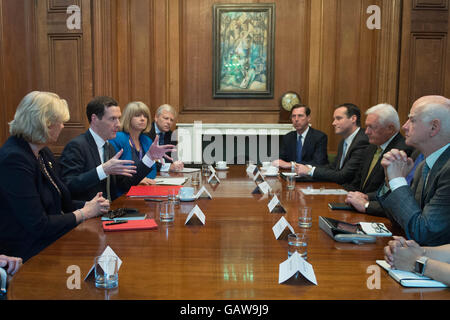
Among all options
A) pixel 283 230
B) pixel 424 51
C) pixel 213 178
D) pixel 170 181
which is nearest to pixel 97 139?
pixel 170 181

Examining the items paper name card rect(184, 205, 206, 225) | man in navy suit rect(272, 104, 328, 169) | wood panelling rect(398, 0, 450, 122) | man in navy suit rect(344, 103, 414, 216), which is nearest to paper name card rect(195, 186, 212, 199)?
paper name card rect(184, 205, 206, 225)

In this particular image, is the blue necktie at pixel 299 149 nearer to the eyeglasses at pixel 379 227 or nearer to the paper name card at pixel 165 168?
the paper name card at pixel 165 168

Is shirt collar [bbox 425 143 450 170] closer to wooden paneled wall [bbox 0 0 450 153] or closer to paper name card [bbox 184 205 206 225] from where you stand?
paper name card [bbox 184 205 206 225]

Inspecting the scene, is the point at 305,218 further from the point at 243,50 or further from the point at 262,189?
the point at 243,50

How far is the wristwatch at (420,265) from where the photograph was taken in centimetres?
147

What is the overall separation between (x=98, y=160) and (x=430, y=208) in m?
2.33

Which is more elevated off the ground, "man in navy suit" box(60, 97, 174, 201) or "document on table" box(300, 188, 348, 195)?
"man in navy suit" box(60, 97, 174, 201)

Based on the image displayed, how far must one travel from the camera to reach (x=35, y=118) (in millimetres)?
2324

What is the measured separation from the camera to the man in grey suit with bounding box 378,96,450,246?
6.14 feet

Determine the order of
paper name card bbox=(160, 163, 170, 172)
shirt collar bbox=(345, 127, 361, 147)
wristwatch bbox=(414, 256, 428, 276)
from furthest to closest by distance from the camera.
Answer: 1. paper name card bbox=(160, 163, 170, 172)
2. shirt collar bbox=(345, 127, 361, 147)
3. wristwatch bbox=(414, 256, 428, 276)

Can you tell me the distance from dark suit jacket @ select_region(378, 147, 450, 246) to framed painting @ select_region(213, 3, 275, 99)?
15.6ft

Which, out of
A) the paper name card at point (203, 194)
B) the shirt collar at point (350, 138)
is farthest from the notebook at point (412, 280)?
the shirt collar at point (350, 138)

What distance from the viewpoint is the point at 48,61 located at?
6.13 meters
